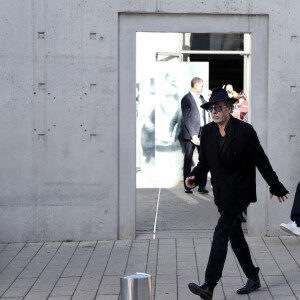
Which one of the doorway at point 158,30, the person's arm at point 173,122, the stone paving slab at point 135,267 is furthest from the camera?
the person's arm at point 173,122

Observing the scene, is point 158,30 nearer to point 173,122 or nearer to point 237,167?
point 237,167

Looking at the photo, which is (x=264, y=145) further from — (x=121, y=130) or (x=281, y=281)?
(x=281, y=281)

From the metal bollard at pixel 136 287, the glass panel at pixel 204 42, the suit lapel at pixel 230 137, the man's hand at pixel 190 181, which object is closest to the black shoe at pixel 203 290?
the man's hand at pixel 190 181

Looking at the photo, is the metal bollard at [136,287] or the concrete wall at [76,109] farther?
the concrete wall at [76,109]

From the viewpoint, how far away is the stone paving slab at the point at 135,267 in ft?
23.5

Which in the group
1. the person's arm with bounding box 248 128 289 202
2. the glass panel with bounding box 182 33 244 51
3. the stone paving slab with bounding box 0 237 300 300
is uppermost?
the glass panel with bounding box 182 33 244 51

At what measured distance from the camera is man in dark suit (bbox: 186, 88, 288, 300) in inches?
271

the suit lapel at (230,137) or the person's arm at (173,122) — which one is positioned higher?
the suit lapel at (230,137)

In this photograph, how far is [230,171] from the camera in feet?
22.8

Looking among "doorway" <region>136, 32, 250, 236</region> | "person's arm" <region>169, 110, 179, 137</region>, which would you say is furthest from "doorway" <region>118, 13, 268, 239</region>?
"person's arm" <region>169, 110, 179, 137</region>

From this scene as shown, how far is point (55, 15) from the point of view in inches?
375

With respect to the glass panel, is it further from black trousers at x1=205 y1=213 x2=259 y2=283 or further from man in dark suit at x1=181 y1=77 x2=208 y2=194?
black trousers at x1=205 y1=213 x2=259 y2=283

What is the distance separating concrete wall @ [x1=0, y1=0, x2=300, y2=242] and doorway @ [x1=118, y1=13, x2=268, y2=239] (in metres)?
0.03

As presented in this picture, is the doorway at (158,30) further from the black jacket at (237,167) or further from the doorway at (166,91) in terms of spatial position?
the doorway at (166,91)
